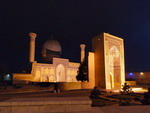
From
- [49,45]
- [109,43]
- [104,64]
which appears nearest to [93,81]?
[104,64]

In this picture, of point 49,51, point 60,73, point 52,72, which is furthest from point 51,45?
point 52,72

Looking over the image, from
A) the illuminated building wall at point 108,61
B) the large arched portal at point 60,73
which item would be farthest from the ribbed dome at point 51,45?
the illuminated building wall at point 108,61

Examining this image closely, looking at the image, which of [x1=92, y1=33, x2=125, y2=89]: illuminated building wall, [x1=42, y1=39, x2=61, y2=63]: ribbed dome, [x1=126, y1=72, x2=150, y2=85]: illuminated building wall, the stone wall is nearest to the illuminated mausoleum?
[x1=92, y1=33, x2=125, y2=89]: illuminated building wall

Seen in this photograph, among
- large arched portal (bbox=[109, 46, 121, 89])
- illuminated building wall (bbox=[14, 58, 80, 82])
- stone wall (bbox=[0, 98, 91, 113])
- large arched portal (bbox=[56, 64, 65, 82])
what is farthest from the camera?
large arched portal (bbox=[56, 64, 65, 82])

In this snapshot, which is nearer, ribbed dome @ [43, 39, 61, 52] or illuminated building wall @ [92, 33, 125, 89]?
illuminated building wall @ [92, 33, 125, 89]

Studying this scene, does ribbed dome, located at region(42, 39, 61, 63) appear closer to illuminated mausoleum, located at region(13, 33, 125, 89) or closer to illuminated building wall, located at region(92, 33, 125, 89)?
illuminated mausoleum, located at region(13, 33, 125, 89)

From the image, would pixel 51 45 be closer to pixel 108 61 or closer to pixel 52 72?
pixel 52 72

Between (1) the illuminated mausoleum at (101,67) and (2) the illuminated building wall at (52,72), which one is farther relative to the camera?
(2) the illuminated building wall at (52,72)

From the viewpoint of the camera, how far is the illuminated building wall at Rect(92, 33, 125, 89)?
21.3m

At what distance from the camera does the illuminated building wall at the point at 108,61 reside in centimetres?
2131

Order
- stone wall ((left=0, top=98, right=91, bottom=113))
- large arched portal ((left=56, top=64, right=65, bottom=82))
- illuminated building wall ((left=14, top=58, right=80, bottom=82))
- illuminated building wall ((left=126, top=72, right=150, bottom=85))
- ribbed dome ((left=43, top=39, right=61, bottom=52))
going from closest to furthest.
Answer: stone wall ((left=0, top=98, right=91, bottom=113)) → illuminated building wall ((left=14, top=58, right=80, bottom=82)) → large arched portal ((left=56, top=64, right=65, bottom=82)) → illuminated building wall ((left=126, top=72, right=150, bottom=85)) → ribbed dome ((left=43, top=39, right=61, bottom=52))

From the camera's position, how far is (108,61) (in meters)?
22.0

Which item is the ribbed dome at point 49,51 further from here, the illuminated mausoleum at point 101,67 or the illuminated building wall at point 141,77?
the illuminated building wall at point 141,77

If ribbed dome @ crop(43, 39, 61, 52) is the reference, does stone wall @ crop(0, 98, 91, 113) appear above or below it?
below
